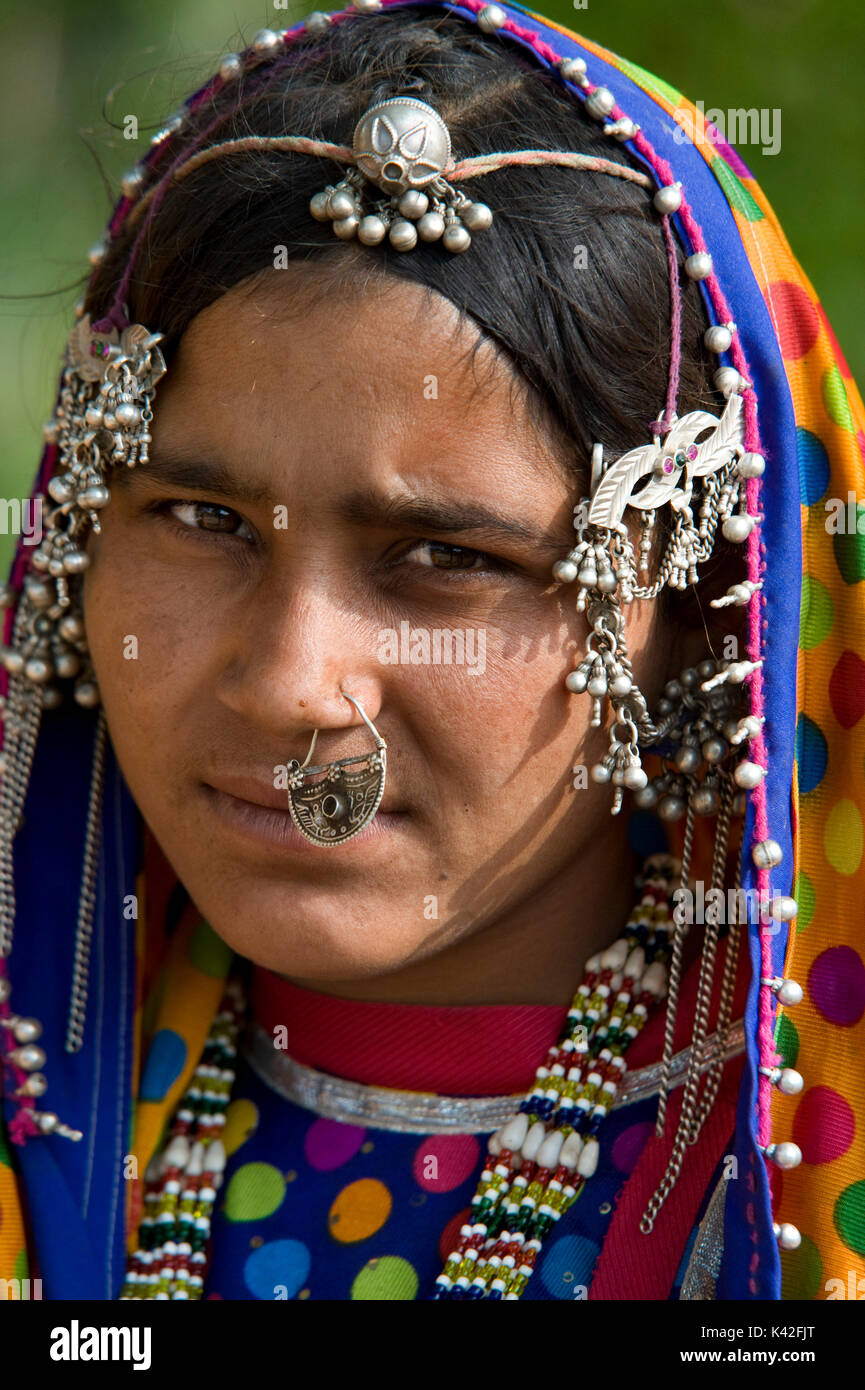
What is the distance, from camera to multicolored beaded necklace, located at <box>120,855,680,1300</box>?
1.88 meters

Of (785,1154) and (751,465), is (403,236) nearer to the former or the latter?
(751,465)

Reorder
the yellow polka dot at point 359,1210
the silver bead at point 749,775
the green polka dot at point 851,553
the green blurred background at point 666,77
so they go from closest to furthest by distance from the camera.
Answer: the silver bead at point 749,775 → the green polka dot at point 851,553 → the yellow polka dot at point 359,1210 → the green blurred background at point 666,77

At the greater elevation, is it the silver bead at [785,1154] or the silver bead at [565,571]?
the silver bead at [565,571]

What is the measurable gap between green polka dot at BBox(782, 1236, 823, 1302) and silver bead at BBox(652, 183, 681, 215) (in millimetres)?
1265

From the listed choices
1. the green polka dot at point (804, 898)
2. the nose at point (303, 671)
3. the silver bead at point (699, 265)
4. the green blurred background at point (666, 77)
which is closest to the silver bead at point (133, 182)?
the nose at point (303, 671)

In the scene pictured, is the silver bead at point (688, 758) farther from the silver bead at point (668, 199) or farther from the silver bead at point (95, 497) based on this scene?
the silver bead at point (95, 497)

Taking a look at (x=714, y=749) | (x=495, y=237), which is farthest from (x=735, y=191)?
(x=714, y=749)

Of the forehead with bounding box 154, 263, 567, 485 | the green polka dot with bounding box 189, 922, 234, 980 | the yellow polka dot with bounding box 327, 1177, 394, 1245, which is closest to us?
the forehead with bounding box 154, 263, 567, 485

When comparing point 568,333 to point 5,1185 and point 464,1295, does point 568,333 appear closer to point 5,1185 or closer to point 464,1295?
point 464,1295

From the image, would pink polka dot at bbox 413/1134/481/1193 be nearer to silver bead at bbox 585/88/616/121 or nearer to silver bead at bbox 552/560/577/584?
silver bead at bbox 552/560/577/584

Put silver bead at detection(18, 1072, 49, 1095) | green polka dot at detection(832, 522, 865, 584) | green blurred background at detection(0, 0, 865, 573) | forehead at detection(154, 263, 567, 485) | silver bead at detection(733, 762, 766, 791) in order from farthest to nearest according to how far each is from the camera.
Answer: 1. green blurred background at detection(0, 0, 865, 573)
2. silver bead at detection(18, 1072, 49, 1095)
3. green polka dot at detection(832, 522, 865, 584)
4. silver bead at detection(733, 762, 766, 791)
5. forehead at detection(154, 263, 567, 485)

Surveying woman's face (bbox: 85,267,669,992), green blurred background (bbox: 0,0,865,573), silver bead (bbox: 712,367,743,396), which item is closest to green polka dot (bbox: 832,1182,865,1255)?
woman's face (bbox: 85,267,669,992)

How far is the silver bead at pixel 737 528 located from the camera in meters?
1.78

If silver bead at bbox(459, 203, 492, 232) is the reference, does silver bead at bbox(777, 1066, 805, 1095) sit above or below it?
below
